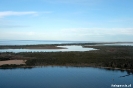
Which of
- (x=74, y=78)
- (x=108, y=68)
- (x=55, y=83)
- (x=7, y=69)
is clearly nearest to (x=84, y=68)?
(x=108, y=68)

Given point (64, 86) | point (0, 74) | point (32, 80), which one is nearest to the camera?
point (64, 86)

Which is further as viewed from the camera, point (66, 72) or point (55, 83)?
point (66, 72)

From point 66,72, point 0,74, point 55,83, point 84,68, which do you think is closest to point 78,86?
point 55,83

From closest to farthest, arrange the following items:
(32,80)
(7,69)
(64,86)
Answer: (64,86) → (32,80) → (7,69)

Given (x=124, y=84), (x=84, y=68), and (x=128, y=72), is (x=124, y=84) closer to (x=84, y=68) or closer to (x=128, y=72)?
(x=128, y=72)

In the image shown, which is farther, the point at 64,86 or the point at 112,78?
the point at 112,78

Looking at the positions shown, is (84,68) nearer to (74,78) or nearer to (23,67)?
(74,78)
